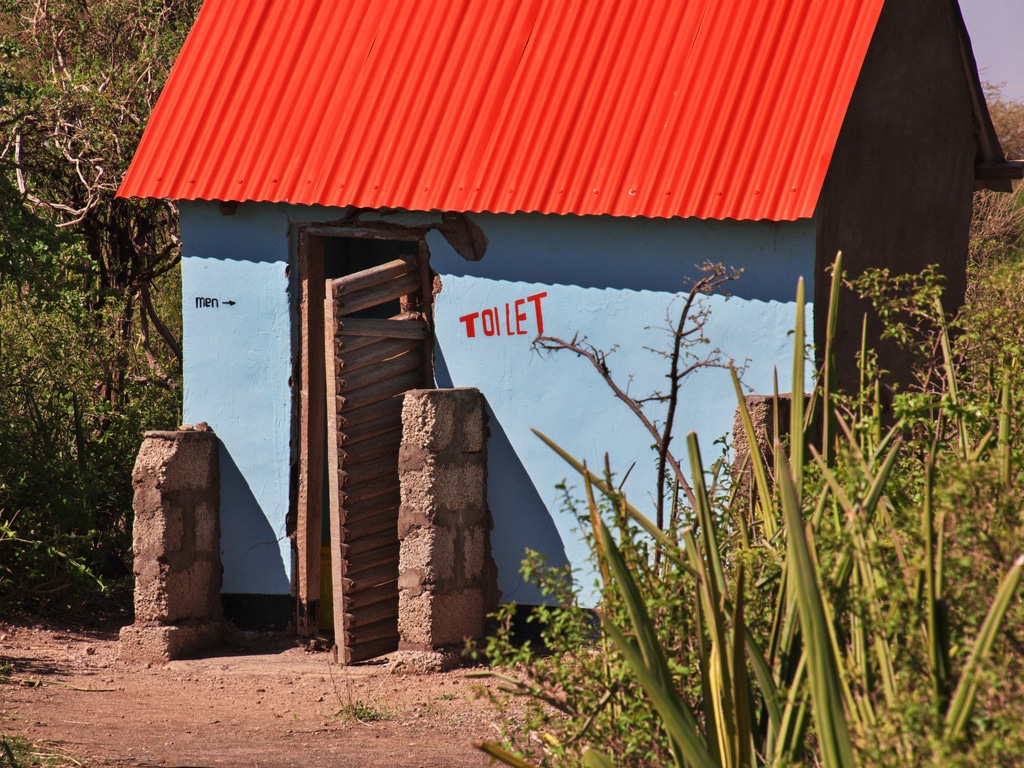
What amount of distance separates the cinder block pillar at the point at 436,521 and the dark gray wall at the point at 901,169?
88.8 inches

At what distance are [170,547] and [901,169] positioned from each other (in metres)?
5.50

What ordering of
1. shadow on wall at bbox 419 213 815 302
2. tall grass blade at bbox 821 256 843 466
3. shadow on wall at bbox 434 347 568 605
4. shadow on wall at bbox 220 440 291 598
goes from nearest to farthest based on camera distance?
tall grass blade at bbox 821 256 843 466 → shadow on wall at bbox 419 213 815 302 → shadow on wall at bbox 434 347 568 605 → shadow on wall at bbox 220 440 291 598

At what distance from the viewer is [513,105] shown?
26.4 feet

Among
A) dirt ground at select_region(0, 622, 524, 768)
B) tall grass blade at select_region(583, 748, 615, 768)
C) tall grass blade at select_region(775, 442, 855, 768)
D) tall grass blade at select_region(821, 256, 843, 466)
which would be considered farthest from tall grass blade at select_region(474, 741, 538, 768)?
dirt ground at select_region(0, 622, 524, 768)

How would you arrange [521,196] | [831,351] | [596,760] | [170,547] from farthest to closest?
1. [170,547]
2. [521,196]
3. [831,351]
4. [596,760]

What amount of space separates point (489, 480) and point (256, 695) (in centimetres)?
195

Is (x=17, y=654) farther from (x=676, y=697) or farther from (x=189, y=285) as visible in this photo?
(x=676, y=697)

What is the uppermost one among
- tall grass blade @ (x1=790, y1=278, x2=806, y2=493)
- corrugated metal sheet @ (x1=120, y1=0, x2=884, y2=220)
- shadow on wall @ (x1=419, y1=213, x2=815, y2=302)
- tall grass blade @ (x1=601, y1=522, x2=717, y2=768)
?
corrugated metal sheet @ (x1=120, y1=0, x2=884, y2=220)

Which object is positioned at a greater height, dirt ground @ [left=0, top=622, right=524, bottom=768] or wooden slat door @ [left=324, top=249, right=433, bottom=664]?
wooden slat door @ [left=324, top=249, right=433, bottom=664]

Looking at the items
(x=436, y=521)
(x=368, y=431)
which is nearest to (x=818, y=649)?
(x=436, y=521)

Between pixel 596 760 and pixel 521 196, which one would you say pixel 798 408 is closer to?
pixel 596 760

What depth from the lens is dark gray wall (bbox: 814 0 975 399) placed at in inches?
298

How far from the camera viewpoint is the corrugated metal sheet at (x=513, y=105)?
7.37 meters

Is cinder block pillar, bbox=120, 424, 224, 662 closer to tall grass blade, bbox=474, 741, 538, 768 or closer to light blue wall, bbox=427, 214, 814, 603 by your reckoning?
light blue wall, bbox=427, 214, 814, 603
